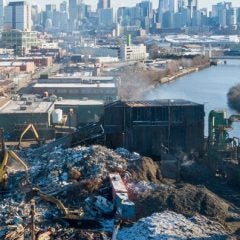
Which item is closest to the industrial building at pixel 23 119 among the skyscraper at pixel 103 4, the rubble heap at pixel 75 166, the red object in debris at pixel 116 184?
the rubble heap at pixel 75 166

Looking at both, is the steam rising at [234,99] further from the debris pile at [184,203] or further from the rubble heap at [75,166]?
the debris pile at [184,203]

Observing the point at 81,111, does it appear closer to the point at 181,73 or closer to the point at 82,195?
the point at 82,195

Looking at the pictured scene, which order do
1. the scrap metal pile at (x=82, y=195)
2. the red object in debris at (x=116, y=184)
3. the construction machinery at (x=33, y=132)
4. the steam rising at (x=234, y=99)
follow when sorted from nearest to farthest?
the scrap metal pile at (x=82, y=195) → the red object in debris at (x=116, y=184) → the construction machinery at (x=33, y=132) → the steam rising at (x=234, y=99)

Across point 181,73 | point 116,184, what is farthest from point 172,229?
point 181,73

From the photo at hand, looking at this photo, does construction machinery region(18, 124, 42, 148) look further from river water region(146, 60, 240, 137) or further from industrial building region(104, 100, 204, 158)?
river water region(146, 60, 240, 137)

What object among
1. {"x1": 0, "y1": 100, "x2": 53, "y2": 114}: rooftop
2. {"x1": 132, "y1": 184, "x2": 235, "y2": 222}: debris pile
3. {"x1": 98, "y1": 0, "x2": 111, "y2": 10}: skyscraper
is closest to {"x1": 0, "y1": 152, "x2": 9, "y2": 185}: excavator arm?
{"x1": 132, "y1": 184, "x2": 235, "y2": 222}: debris pile

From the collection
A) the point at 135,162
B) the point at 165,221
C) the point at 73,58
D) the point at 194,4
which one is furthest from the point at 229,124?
the point at 194,4

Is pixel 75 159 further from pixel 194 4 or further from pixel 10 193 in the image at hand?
pixel 194 4
